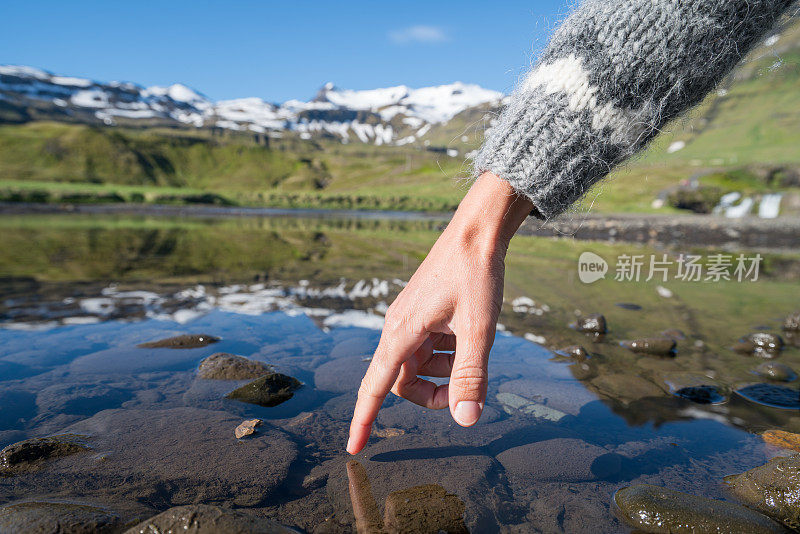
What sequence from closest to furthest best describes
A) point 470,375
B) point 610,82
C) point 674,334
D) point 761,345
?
point 610,82 < point 470,375 < point 761,345 < point 674,334

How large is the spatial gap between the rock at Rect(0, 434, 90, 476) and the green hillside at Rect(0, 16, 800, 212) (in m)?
2.41

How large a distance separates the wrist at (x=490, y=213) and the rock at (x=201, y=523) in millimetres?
1322

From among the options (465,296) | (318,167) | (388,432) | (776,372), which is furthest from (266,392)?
(318,167)

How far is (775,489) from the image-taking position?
205 cm

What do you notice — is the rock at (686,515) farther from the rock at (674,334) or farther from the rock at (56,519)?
the rock at (674,334)

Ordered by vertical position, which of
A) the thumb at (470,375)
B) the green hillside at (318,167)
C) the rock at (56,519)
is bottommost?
the rock at (56,519)

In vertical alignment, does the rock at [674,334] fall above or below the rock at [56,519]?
below

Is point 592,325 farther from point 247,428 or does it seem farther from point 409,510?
point 247,428

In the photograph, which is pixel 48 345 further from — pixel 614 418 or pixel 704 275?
pixel 704 275

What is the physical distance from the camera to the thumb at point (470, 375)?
1.54 m

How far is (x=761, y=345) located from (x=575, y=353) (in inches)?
87.5

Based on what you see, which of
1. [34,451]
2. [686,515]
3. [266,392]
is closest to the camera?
[686,515]

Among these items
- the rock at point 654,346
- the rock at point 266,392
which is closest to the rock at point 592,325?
the rock at point 654,346

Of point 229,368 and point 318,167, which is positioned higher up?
point 318,167
